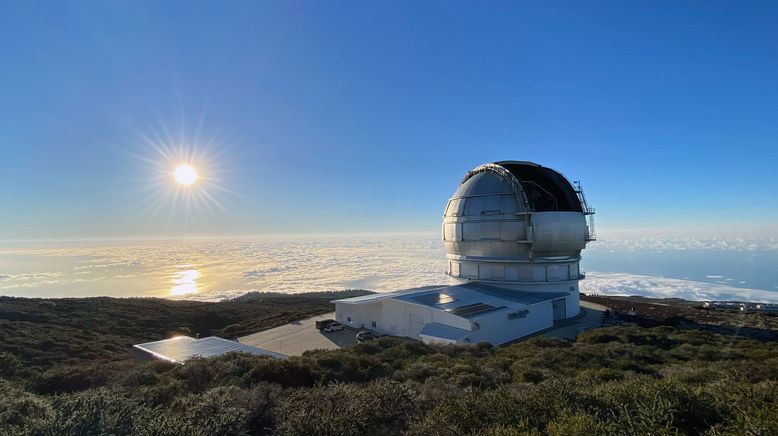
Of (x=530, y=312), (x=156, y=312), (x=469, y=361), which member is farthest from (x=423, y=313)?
(x=156, y=312)

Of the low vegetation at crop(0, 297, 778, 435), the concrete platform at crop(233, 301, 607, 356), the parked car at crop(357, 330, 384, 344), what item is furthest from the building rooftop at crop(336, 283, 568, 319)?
the low vegetation at crop(0, 297, 778, 435)

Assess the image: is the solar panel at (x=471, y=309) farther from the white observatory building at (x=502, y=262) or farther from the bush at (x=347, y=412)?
the bush at (x=347, y=412)

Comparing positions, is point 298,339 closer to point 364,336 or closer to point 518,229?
point 364,336

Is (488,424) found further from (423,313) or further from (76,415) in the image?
(423,313)

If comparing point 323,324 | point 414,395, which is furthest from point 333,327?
point 414,395

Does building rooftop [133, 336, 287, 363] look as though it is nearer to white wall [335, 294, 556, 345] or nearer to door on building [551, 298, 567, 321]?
white wall [335, 294, 556, 345]
